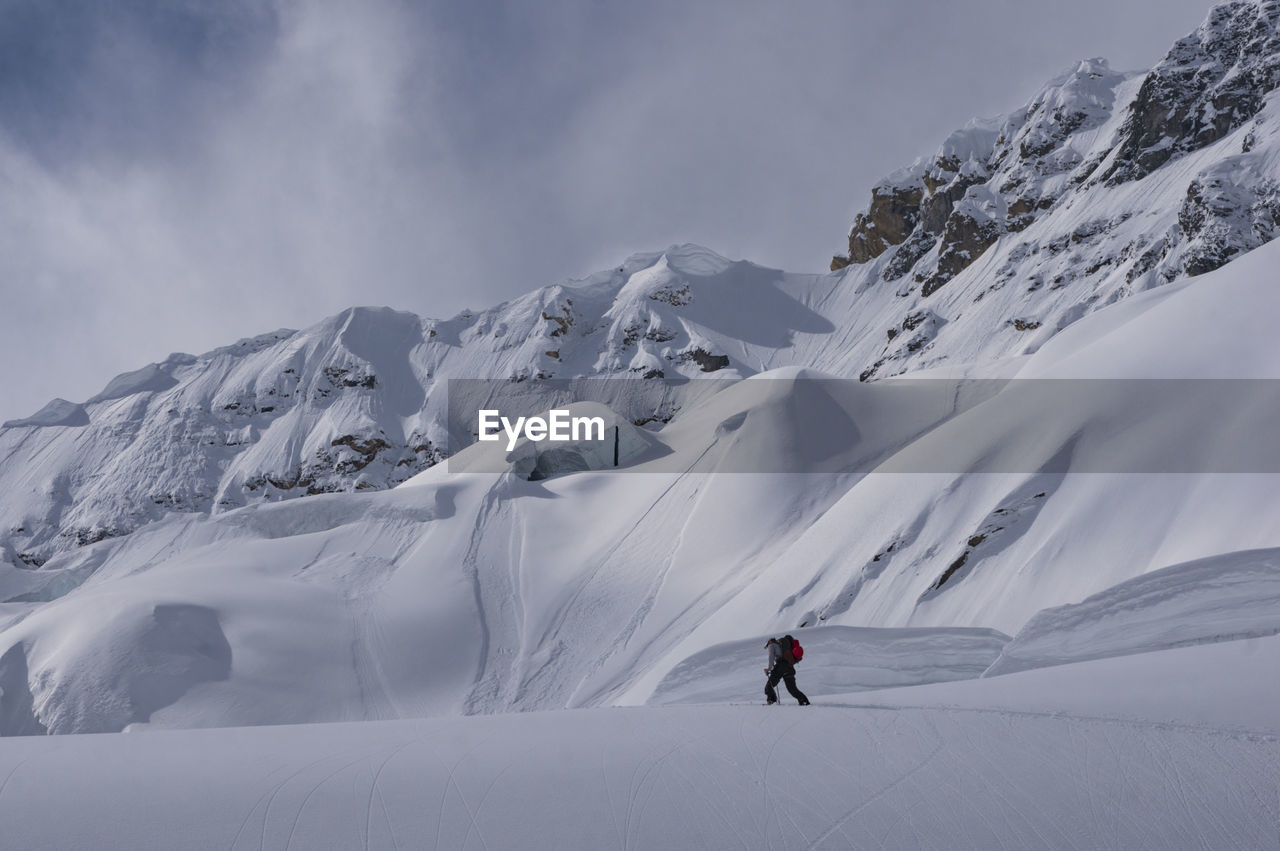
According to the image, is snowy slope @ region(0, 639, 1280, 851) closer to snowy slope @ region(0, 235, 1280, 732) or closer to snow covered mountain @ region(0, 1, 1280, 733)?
snow covered mountain @ region(0, 1, 1280, 733)

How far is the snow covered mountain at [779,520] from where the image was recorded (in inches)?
722

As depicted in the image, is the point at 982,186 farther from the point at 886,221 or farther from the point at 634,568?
the point at 634,568

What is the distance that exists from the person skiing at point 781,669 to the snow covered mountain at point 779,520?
433 cm

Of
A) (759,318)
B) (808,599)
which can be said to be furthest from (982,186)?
(808,599)

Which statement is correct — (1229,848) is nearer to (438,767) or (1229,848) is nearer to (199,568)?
(438,767)

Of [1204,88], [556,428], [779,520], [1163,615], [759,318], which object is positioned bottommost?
[1163,615]

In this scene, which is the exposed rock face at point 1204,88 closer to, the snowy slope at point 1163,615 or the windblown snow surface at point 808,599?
the windblown snow surface at point 808,599

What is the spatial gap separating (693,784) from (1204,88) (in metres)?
70.6

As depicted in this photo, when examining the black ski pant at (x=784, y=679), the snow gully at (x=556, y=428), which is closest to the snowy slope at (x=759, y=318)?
the snow gully at (x=556, y=428)

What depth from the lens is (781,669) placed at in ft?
29.7

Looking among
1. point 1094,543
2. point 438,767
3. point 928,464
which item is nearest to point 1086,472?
point 1094,543

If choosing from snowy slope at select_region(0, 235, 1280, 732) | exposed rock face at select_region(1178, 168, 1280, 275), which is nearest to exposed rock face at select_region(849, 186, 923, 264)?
exposed rock face at select_region(1178, 168, 1280, 275)

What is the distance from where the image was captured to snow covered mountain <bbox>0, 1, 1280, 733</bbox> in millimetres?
18328

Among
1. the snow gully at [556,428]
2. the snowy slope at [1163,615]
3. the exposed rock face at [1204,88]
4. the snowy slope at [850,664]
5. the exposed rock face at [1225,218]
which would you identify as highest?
the exposed rock face at [1204,88]
